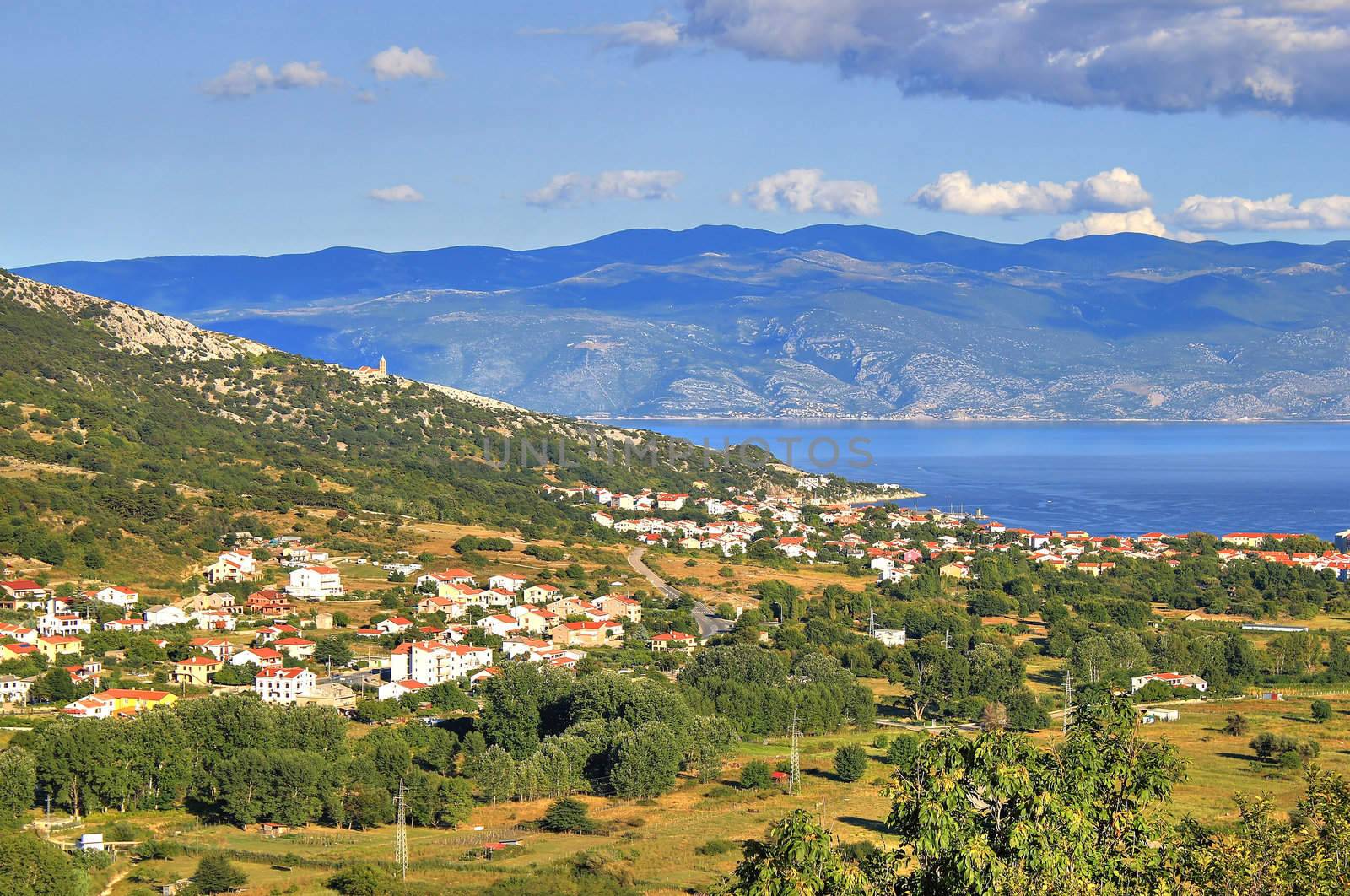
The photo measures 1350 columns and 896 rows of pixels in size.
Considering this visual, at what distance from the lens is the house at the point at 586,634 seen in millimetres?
43344

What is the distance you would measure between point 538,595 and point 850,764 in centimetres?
2086

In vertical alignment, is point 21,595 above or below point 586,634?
above

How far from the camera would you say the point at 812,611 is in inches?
1975

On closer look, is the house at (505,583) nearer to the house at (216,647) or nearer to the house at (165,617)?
the house at (165,617)

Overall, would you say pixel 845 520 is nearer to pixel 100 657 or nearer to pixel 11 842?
pixel 100 657

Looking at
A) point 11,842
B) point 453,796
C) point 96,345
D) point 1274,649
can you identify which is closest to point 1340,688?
point 1274,649

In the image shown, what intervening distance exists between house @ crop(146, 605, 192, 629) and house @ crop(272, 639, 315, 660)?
3.72 m

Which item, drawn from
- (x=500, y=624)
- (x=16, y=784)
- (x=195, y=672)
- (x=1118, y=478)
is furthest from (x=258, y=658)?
(x=1118, y=478)

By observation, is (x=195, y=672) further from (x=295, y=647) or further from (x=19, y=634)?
(x=19, y=634)

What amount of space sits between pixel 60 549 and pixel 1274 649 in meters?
34.9

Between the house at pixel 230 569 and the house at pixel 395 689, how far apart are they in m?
13.3

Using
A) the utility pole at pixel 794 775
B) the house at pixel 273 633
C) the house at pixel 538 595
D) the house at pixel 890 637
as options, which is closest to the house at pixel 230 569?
the house at pixel 273 633

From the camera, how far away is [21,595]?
4231cm

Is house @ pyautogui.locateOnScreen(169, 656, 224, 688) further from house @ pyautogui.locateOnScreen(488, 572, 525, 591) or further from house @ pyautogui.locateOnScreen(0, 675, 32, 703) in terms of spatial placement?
house @ pyautogui.locateOnScreen(488, 572, 525, 591)
